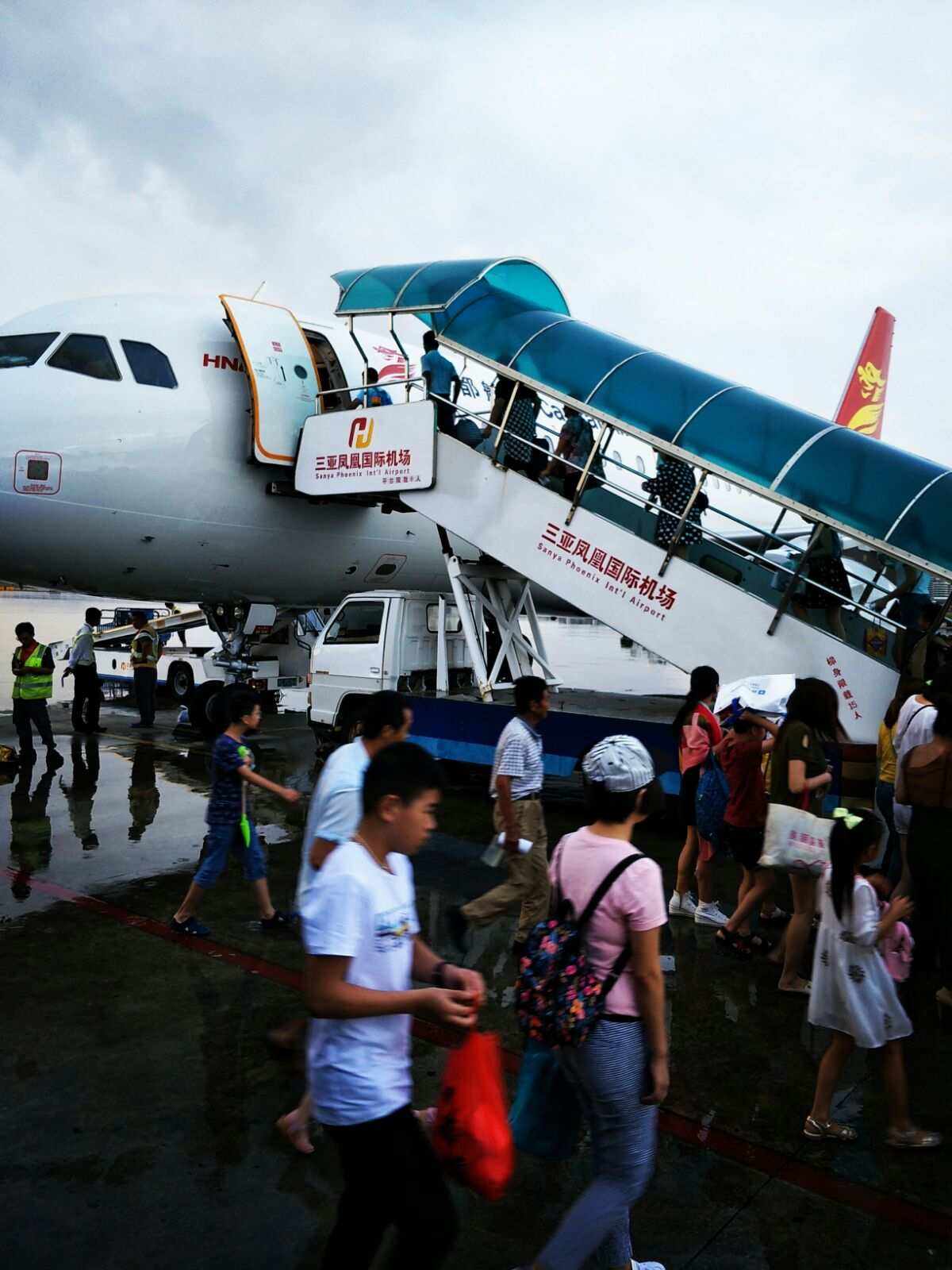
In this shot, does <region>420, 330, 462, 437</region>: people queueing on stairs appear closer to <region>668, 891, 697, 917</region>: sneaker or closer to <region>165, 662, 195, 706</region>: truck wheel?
<region>668, 891, 697, 917</region>: sneaker

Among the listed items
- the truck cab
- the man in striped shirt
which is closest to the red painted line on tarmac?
the man in striped shirt

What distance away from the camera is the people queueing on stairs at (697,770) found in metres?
6.14

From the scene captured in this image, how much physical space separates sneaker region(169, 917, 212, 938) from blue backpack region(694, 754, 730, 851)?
3157mm

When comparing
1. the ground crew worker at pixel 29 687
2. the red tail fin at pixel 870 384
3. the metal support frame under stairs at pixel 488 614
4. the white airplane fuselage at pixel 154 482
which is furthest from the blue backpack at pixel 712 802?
the red tail fin at pixel 870 384

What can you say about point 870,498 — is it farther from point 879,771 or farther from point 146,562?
point 146,562

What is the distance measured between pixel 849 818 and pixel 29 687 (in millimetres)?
9781

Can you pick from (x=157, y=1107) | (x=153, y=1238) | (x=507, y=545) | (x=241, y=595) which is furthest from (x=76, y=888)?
(x=241, y=595)

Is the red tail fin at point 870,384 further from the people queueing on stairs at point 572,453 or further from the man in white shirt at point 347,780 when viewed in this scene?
the man in white shirt at point 347,780

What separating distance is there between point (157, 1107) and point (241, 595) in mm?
9237

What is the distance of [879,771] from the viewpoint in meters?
6.36

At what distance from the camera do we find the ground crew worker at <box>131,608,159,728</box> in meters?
13.7

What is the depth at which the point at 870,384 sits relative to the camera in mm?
23812

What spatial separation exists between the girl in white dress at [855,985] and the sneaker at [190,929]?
143 inches

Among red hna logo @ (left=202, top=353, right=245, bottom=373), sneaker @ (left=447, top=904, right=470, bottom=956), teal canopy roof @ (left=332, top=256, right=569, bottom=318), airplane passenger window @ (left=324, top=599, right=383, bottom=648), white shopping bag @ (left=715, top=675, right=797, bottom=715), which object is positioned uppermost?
teal canopy roof @ (left=332, top=256, right=569, bottom=318)
